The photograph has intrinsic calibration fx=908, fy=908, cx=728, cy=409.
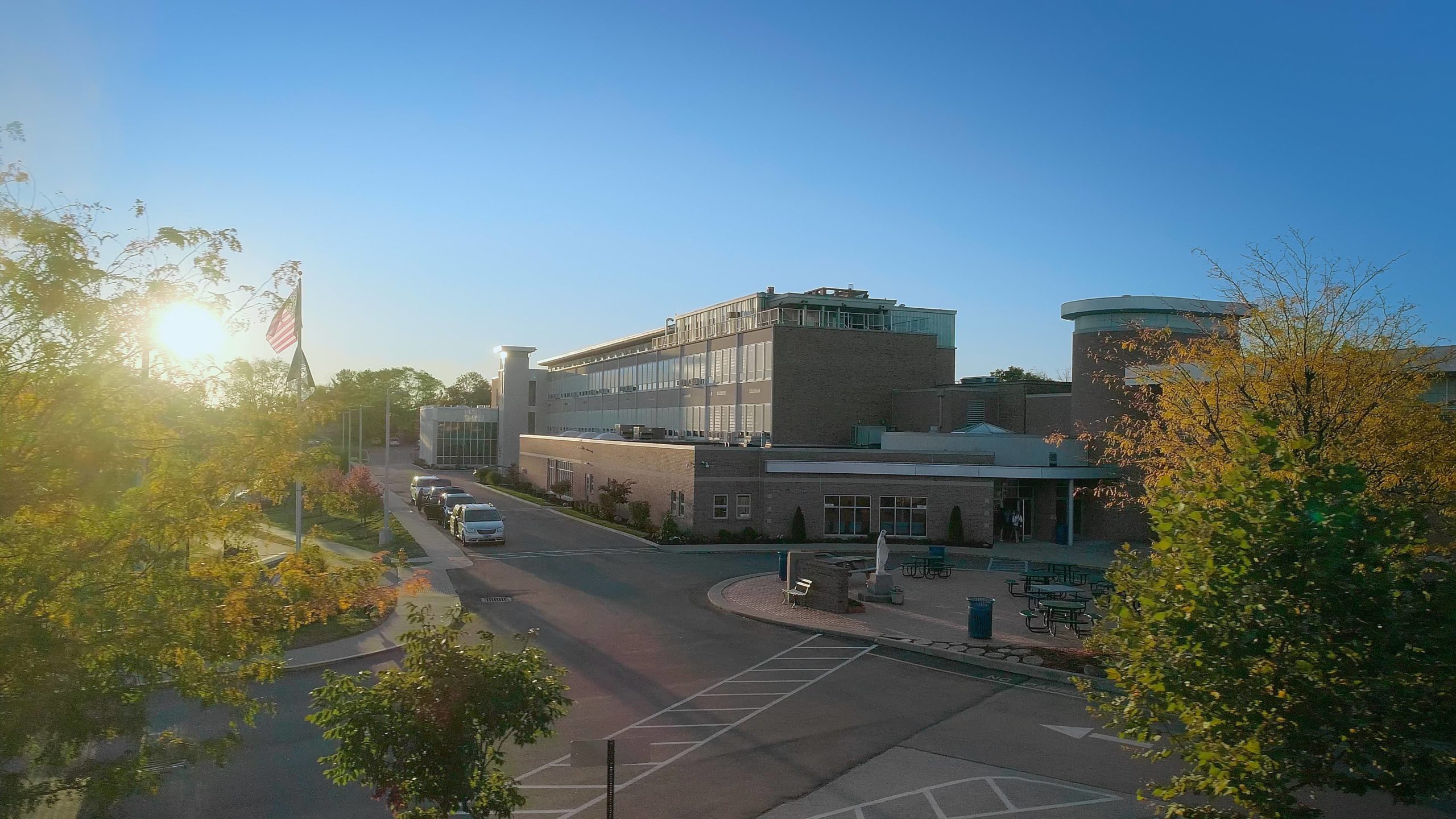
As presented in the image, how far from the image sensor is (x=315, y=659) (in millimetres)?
18734

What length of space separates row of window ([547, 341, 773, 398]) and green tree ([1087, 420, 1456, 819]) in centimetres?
4223

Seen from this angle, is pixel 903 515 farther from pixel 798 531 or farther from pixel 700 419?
pixel 700 419

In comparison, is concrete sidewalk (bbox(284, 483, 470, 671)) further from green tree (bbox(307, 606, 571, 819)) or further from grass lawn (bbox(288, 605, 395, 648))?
green tree (bbox(307, 606, 571, 819))

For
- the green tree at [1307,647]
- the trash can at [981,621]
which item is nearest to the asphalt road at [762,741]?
the trash can at [981,621]

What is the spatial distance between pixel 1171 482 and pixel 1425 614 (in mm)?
2325

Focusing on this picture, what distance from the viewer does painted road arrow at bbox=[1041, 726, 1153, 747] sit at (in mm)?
13969

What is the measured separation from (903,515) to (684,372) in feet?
81.0

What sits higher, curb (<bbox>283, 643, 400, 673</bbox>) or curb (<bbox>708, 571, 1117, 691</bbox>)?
curb (<bbox>708, 571, 1117, 691</bbox>)

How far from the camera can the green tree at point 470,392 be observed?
500 feet

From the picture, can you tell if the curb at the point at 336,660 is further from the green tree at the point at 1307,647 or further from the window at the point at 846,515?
the window at the point at 846,515

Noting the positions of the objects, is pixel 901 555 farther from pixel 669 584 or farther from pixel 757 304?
pixel 757 304

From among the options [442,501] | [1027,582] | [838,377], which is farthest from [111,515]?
[838,377]

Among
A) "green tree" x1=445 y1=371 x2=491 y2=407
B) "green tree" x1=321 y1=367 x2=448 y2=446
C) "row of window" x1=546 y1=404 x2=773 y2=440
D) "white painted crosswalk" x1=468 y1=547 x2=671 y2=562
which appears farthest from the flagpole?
"green tree" x1=445 y1=371 x2=491 y2=407

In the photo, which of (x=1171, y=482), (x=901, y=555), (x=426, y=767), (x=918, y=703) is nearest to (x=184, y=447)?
(x=426, y=767)
